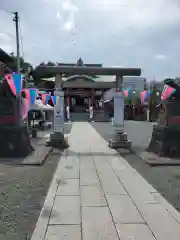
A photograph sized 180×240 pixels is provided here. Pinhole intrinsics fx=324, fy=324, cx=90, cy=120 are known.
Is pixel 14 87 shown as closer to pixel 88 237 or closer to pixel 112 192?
pixel 112 192

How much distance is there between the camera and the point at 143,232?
172 inches

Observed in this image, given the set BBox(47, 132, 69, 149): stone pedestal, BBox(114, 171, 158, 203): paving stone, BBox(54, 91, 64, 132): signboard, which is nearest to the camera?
BBox(114, 171, 158, 203): paving stone

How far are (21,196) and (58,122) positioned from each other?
7777mm

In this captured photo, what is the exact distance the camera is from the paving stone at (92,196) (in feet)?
18.8

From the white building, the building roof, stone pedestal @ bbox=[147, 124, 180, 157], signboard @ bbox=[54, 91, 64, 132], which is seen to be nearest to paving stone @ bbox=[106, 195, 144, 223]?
stone pedestal @ bbox=[147, 124, 180, 157]

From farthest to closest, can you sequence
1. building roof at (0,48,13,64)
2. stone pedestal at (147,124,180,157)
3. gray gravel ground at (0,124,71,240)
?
building roof at (0,48,13,64) → stone pedestal at (147,124,180,157) → gray gravel ground at (0,124,71,240)

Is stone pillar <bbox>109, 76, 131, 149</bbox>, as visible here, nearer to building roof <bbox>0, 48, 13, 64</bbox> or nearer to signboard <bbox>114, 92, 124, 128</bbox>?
signboard <bbox>114, 92, 124, 128</bbox>

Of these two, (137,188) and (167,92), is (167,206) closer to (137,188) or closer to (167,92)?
(137,188)

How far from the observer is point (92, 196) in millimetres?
6184

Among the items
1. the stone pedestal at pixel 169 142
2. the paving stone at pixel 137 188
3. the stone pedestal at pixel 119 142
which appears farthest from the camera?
the stone pedestal at pixel 119 142

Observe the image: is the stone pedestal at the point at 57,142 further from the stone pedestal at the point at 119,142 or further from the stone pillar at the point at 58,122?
the stone pedestal at the point at 119,142

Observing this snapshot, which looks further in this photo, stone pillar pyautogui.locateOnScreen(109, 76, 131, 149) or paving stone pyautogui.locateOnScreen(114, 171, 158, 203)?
stone pillar pyautogui.locateOnScreen(109, 76, 131, 149)

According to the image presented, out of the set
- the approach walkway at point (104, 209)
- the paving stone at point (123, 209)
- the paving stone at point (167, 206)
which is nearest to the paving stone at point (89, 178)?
the approach walkway at point (104, 209)

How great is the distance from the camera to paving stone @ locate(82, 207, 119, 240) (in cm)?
424
